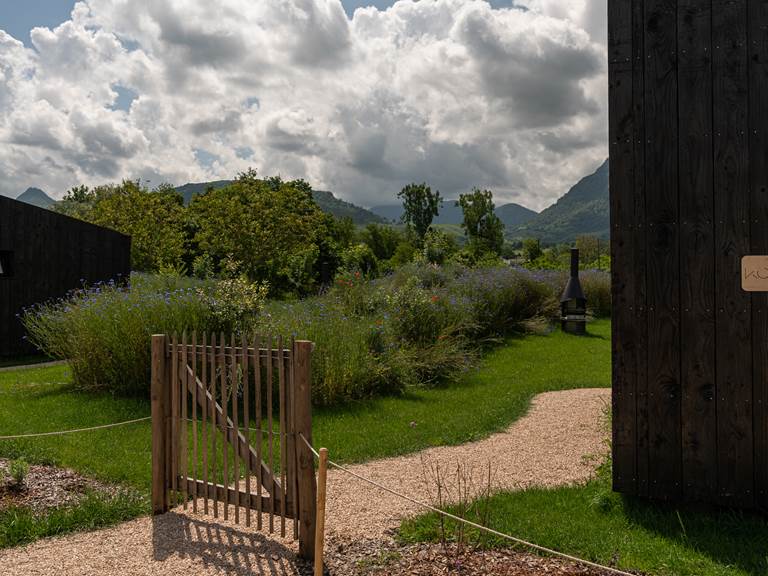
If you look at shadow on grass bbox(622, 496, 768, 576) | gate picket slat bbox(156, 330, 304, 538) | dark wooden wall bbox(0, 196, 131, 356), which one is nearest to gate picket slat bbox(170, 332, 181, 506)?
gate picket slat bbox(156, 330, 304, 538)

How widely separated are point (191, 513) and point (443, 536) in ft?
6.73

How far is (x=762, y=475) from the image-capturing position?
4090 mm

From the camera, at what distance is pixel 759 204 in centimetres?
405

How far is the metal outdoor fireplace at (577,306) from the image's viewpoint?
16578 millimetres

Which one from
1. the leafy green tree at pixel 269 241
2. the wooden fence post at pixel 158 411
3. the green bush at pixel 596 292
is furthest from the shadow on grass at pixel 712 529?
the leafy green tree at pixel 269 241

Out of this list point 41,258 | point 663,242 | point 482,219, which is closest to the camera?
point 663,242

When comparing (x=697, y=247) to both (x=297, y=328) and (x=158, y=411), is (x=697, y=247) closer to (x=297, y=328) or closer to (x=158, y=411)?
(x=158, y=411)

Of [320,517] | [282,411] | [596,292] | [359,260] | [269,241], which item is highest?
[269,241]

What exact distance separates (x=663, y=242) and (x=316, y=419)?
479cm

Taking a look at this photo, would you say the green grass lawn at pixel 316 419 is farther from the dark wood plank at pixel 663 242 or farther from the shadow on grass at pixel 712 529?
the dark wood plank at pixel 663 242

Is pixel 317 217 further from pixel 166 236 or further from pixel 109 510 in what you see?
pixel 109 510

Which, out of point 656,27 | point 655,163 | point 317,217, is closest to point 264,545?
point 655,163

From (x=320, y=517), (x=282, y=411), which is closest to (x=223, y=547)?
(x=282, y=411)

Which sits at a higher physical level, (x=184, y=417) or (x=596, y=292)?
(x=596, y=292)
